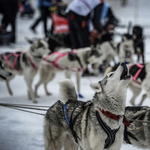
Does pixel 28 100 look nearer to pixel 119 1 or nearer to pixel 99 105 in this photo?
pixel 99 105

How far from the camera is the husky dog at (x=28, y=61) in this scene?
14.9 ft

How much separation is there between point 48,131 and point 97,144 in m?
0.50

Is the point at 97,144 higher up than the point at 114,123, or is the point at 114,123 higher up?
the point at 114,123

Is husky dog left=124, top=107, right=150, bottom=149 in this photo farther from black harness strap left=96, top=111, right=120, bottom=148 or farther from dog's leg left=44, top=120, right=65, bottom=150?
dog's leg left=44, top=120, right=65, bottom=150

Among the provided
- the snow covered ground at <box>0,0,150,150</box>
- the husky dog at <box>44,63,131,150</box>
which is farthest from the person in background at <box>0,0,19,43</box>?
the husky dog at <box>44,63,131,150</box>

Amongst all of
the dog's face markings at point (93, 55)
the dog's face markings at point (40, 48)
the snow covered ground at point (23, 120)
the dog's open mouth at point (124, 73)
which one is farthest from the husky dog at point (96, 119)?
the dog's face markings at point (93, 55)

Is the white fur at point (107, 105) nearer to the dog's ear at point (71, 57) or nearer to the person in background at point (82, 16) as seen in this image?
the dog's ear at point (71, 57)

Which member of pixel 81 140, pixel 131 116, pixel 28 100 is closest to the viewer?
pixel 81 140

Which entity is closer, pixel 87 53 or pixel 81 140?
pixel 81 140

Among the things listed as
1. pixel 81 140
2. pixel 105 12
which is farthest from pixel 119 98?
pixel 105 12

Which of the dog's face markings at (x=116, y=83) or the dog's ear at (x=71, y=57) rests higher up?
the dog's face markings at (x=116, y=83)

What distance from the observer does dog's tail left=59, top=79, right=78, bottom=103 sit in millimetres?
2283

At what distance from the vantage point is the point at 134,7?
15000 mm

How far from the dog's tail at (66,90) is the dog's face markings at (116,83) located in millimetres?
372
